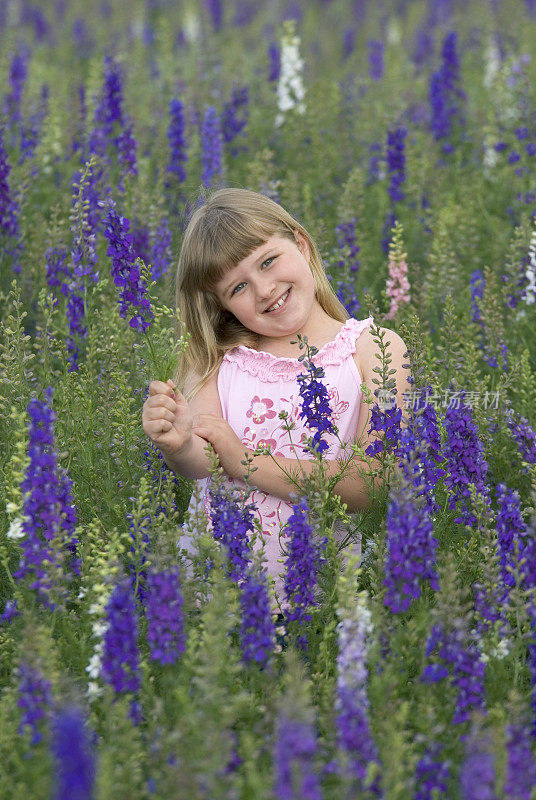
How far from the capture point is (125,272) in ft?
12.7

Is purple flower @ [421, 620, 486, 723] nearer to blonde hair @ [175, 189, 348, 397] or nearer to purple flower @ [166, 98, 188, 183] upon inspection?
blonde hair @ [175, 189, 348, 397]

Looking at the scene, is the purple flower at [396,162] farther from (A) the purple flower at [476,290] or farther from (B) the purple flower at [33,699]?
(B) the purple flower at [33,699]

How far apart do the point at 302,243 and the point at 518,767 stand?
268 cm

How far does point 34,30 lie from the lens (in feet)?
47.0

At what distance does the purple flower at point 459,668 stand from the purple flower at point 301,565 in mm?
509

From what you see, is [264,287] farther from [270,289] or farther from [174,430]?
[174,430]

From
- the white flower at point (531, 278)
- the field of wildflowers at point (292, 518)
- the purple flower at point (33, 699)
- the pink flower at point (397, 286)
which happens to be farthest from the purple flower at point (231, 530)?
the white flower at point (531, 278)

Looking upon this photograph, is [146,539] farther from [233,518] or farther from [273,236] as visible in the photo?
[273,236]

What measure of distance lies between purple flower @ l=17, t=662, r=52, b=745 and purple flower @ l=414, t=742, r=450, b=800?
940 mm

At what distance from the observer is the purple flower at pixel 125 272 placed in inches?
150

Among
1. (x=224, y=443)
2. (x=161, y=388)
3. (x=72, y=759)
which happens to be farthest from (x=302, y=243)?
(x=72, y=759)

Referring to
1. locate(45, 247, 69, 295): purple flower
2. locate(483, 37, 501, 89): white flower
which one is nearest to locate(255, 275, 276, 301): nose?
locate(45, 247, 69, 295): purple flower

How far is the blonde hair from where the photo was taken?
4254mm

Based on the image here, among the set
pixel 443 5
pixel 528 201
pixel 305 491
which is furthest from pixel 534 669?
pixel 443 5
